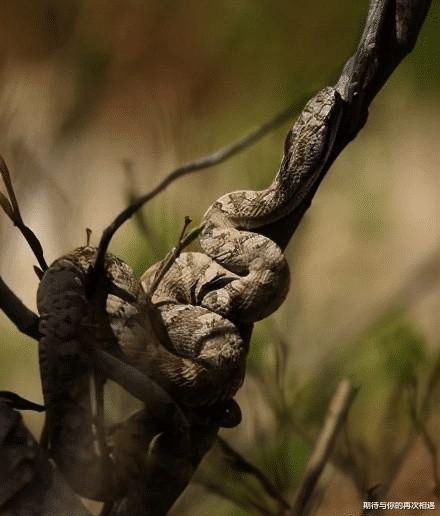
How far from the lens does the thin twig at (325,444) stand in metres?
1.80

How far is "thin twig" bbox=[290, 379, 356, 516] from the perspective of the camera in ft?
5.89

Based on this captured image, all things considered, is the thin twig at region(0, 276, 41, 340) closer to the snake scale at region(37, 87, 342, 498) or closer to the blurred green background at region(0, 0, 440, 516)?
the snake scale at region(37, 87, 342, 498)

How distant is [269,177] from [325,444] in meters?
0.54

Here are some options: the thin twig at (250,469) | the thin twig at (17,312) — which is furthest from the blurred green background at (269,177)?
the thin twig at (17,312)

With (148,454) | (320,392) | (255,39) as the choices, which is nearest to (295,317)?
(320,392)

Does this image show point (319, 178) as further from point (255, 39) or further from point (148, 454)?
point (148, 454)

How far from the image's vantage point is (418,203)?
197cm

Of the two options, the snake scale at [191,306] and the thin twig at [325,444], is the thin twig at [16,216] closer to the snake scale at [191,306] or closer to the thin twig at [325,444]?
the snake scale at [191,306]

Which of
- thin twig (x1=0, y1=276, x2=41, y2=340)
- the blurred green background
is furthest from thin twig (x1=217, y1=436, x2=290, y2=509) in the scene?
thin twig (x1=0, y1=276, x2=41, y2=340)

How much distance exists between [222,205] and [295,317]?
Answer: 0.27m

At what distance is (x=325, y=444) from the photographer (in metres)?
1.84

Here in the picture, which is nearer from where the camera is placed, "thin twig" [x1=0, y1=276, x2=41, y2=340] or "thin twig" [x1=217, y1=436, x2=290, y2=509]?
"thin twig" [x1=0, y1=276, x2=41, y2=340]

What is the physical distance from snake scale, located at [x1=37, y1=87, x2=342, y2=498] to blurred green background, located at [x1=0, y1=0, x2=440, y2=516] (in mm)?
52

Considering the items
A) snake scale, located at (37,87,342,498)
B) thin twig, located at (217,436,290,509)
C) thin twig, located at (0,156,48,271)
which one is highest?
thin twig, located at (0,156,48,271)
